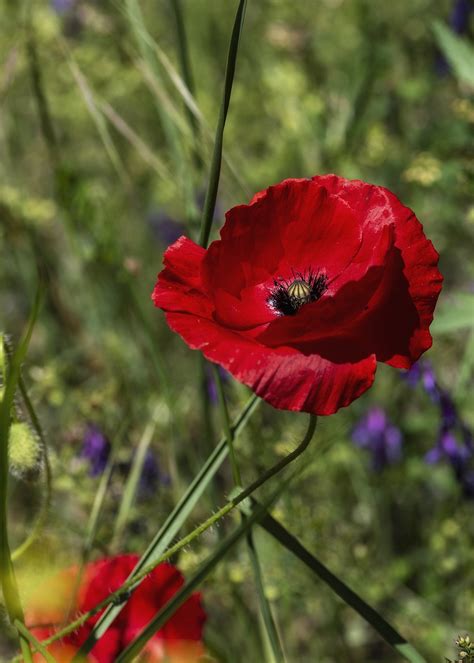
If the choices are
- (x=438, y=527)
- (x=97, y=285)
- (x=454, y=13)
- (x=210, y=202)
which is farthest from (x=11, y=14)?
(x=210, y=202)

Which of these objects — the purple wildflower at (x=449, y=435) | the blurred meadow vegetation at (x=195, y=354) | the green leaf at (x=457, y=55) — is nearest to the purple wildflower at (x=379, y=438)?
the blurred meadow vegetation at (x=195, y=354)

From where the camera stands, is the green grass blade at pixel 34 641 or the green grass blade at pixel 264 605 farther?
the green grass blade at pixel 264 605

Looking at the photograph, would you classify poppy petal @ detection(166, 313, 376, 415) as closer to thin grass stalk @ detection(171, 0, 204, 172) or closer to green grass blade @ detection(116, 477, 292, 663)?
green grass blade @ detection(116, 477, 292, 663)

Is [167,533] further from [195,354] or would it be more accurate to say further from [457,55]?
[195,354]

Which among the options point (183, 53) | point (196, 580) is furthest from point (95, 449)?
point (196, 580)

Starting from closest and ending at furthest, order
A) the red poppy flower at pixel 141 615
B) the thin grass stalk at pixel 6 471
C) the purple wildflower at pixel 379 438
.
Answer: the thin grass stalk at pixel 6 471, the red poppy flower at pixel 141 615, the purple wildflower at pixel 379 438

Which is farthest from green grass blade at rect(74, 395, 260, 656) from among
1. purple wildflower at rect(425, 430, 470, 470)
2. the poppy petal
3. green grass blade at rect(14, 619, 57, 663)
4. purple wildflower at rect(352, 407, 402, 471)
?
purple wildflower at rect(352, 407, 402, 471)

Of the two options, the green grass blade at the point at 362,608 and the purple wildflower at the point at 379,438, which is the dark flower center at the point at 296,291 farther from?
the purple wildflower at the point at 379,438
